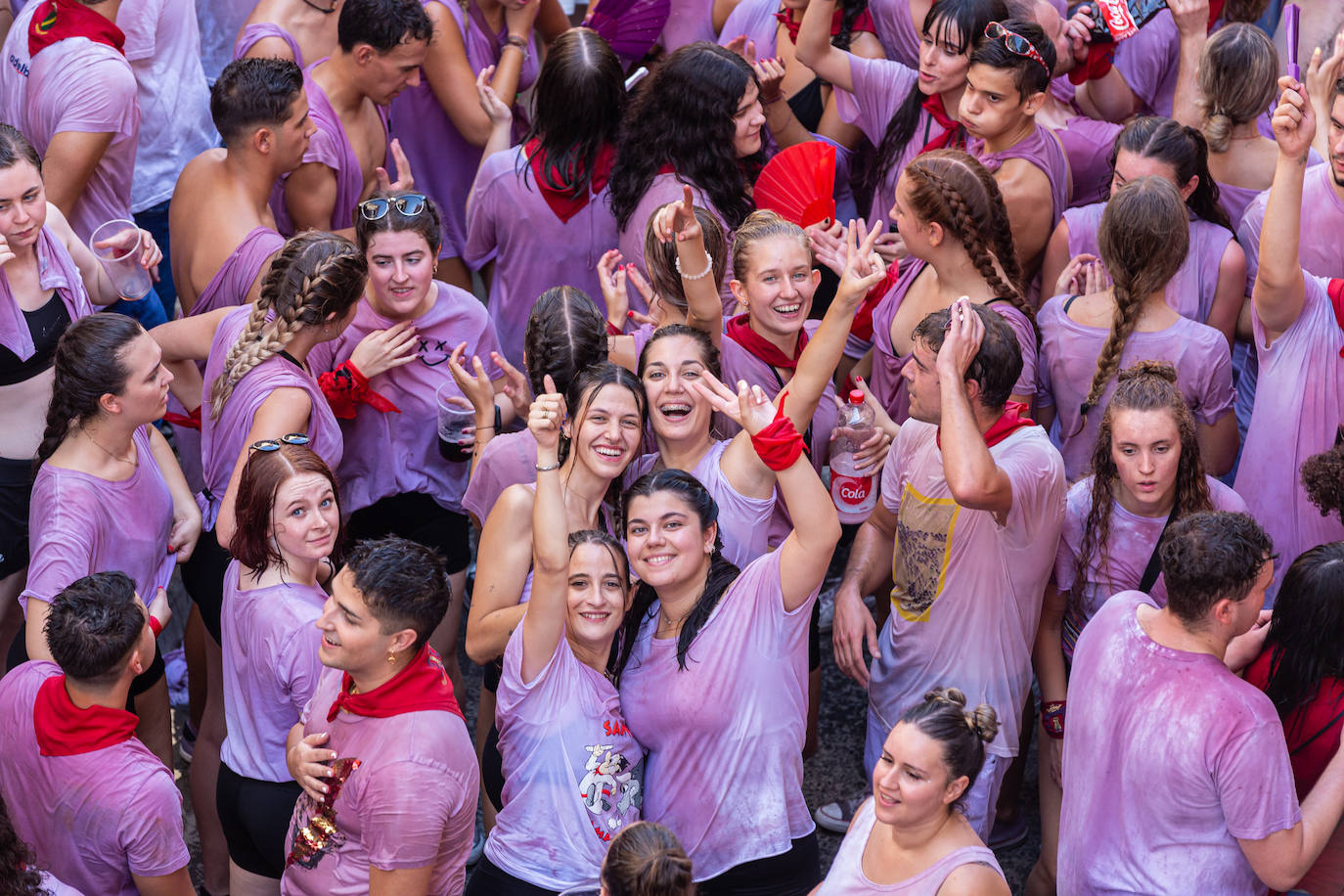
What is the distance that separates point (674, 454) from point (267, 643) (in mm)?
1150

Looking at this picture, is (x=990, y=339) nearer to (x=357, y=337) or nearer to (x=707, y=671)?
(x=707, y=671)

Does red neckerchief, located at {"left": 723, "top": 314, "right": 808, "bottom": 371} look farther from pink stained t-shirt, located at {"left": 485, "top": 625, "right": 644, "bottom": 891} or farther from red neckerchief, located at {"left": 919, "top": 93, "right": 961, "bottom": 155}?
pink stained t-shirt, located at {"left": 485, "top": 625, "right": 644, "bottom": 891}

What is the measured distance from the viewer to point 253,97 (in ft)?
14.3

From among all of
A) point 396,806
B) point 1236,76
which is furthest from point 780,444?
point 1236,76

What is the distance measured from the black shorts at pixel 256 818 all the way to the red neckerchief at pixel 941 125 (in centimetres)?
289

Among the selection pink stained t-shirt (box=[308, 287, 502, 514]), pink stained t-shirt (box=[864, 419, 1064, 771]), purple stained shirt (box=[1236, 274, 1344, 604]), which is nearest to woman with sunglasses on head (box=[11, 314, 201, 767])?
pink stained t-shirt (box=[308, 287, 502, 514])

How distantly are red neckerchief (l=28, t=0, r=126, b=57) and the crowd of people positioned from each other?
0.02 meters

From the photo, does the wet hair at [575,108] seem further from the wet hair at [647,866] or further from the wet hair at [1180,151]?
the wet hair at [647,866]

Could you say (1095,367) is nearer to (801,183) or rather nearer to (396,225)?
(801,183)

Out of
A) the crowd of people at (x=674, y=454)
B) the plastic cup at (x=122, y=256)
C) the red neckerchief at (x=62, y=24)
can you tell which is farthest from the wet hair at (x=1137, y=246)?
the red neckerchief at (x=62, y=24)

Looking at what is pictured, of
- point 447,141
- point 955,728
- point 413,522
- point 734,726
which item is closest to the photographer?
point 955,728

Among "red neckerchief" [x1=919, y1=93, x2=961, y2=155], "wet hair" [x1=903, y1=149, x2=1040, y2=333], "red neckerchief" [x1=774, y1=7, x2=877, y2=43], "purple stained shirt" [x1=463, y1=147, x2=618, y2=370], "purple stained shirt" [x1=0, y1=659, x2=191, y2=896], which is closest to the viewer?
"purple stained shirt" [x1=0, y1=659, x2=191, y2=896]

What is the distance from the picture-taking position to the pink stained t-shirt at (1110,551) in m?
3.56

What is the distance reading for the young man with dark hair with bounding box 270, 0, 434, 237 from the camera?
482 centimetres
